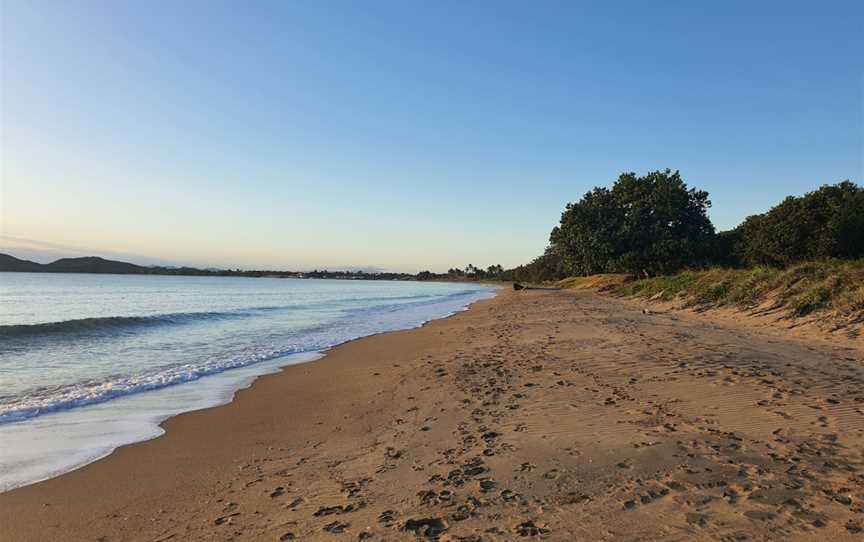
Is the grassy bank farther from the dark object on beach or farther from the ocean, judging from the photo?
the dark object on beach

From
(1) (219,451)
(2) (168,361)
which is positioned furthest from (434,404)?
(2) (168,361)

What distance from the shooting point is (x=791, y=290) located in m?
17.0

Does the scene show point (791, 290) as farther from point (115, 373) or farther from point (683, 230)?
point (683, 230)

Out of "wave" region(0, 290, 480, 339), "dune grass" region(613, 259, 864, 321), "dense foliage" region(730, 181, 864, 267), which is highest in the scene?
"dense foliage" region(730, 181, 864, 267)

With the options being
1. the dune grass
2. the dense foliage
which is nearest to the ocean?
the dune grass

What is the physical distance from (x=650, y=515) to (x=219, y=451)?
16.3 ft

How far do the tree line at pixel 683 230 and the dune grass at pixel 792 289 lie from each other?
475 inches

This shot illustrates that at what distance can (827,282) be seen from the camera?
50.2 feet

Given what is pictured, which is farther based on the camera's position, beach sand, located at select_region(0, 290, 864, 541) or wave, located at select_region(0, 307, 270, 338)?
wave, located at select_region(0, 307, 270, 338)

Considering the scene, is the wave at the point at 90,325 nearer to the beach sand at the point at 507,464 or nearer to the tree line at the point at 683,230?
the beach sand at the point at 507,464

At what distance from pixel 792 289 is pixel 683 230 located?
31015 mm

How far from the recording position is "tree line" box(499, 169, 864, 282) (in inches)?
1237

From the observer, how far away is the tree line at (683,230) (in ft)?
103

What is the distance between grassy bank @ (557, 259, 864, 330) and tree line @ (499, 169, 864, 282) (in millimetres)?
11708
